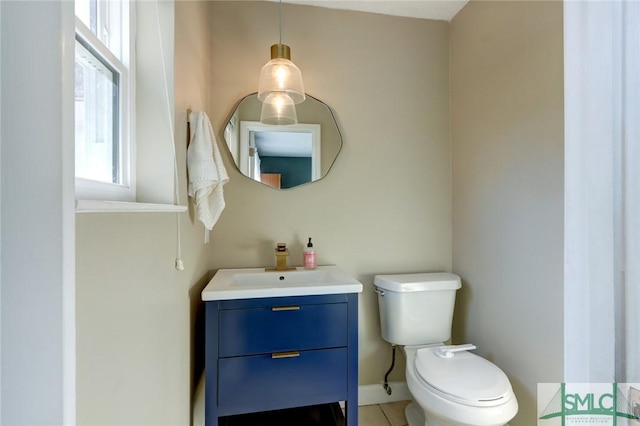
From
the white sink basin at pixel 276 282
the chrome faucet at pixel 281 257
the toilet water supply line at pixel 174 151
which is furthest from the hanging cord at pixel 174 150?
the chrome faucet at pixel 281 257

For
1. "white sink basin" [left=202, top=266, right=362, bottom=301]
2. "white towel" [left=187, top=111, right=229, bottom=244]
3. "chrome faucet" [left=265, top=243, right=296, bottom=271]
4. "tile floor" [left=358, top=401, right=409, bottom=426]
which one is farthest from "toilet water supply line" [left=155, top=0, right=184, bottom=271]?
"tile floor" [left=358, top=401, right=409, bottom=426]

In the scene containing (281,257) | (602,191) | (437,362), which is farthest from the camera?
(281,257)

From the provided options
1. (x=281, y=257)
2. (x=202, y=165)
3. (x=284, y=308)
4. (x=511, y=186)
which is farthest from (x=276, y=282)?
(x=511, y=186)

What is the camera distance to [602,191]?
112 cm

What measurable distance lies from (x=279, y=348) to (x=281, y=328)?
0.09 meters

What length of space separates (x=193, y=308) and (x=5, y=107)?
1.11 metres

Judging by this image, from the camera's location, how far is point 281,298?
1.29 m

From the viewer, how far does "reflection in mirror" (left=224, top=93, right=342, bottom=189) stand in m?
1.75

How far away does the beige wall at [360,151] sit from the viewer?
1.75 meters

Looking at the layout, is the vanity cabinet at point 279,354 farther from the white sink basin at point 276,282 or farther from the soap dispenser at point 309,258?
the soap dispenser at point 309,258

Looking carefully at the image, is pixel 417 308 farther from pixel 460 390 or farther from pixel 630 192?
pixel 630 192

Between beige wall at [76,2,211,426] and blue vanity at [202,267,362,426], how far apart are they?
0.39 feet

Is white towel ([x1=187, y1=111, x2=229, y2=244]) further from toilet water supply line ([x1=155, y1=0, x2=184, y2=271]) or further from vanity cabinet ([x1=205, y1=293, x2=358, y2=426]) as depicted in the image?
vanity cabinet ([x1=205, y1=293, x2=358, y2=426])

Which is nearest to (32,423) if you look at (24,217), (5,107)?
(24,217)
